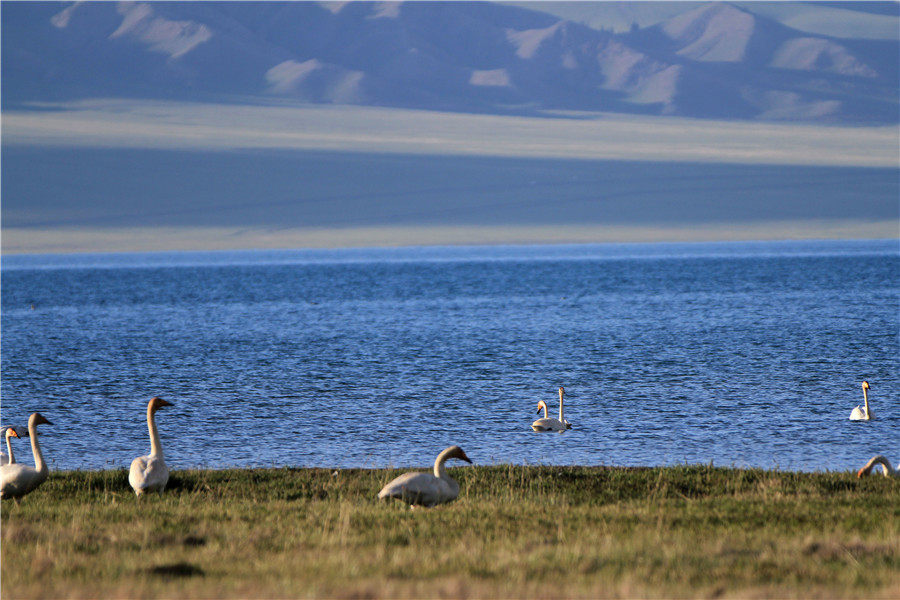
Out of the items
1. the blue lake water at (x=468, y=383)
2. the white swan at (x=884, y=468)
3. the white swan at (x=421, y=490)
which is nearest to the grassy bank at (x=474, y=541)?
the white swan at (x=421, y=490)

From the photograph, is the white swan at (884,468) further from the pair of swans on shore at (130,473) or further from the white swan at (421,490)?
the pair of swans on shore at (130,473)

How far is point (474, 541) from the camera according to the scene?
10859 millimetres

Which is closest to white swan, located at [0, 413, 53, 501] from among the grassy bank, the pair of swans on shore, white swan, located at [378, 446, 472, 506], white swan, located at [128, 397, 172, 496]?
the pair of swans on shore

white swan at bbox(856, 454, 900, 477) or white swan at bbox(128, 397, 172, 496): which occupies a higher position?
white swan at bbox(128, 397, 172, 496)

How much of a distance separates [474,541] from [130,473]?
733 centimetres

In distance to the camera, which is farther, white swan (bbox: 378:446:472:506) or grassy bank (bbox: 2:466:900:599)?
white swan (bbox: 378:446:472:506)

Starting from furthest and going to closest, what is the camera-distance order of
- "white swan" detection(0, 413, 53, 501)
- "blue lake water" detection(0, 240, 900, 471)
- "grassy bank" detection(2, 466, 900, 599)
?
"blue lake water" detection(0, 240, 900, 471)
"white swan" detection(0, 413, 53, 501)
"grassy bank" detection(2, 466, 900, 599)

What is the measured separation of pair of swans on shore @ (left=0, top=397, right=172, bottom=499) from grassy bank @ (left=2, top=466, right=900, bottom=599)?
32 centimetres

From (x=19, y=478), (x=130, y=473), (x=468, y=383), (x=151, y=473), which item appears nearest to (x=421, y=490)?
(x=151, y=473)

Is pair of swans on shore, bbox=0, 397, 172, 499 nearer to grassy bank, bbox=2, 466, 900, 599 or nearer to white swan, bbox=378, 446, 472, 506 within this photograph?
grassy bank, bbox=2, 466, 900, 599

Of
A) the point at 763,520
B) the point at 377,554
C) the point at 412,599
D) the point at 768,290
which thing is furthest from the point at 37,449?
the point at 768,290

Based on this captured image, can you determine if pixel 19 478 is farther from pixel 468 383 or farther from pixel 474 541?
pixel 468 383

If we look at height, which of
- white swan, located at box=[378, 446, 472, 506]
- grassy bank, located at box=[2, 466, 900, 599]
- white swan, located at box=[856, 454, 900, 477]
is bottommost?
white swan, located at box=[856, 454, 900, 477]

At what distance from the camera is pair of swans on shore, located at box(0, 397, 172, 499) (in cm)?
1460
